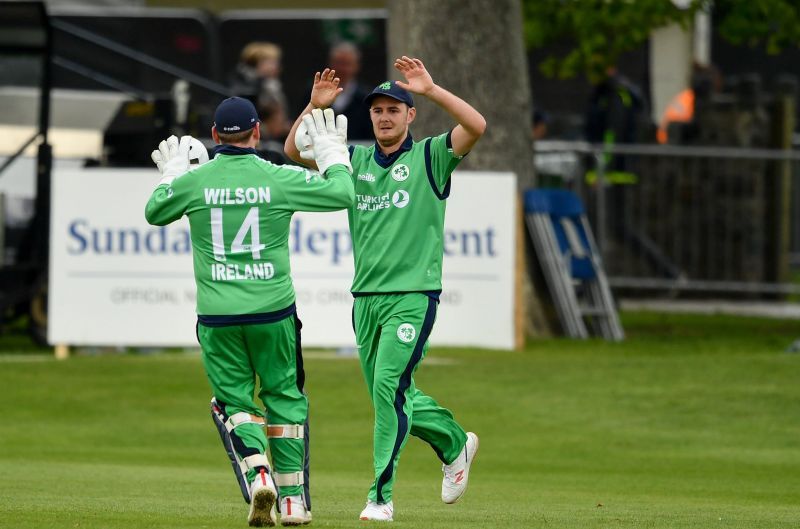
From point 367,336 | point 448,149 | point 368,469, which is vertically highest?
point 448,149

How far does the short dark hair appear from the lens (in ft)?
29.3

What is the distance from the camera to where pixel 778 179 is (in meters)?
23.3

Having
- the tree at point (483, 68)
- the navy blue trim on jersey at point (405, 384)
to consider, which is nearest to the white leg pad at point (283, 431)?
the navy blue trim on jersey at point (405, 384)

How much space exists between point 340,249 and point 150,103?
11.5 feet

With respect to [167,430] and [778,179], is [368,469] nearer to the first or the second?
[167,430]

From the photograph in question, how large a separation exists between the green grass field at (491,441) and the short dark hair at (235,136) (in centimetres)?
177

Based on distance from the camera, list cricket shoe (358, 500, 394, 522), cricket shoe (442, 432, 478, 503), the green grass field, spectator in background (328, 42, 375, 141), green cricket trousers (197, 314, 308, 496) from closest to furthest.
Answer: green cricket trousers (197, 314, 308, 496), cricket shoe (358, 500, 394, 522), the green grass field, cricket shoe (442, 432, 478, 503), spectator in background (328, 42, 375, 141)

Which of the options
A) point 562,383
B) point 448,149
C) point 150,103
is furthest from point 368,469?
point 150,103

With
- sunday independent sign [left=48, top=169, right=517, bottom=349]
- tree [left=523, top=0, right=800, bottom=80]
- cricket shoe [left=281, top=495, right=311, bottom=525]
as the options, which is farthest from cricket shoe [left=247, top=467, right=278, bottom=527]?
tree [left=523, top=0, right=800, bottom=80]

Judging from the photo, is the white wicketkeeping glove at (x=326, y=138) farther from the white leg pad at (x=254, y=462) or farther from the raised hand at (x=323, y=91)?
the white leg pad at (x=254, y=462)

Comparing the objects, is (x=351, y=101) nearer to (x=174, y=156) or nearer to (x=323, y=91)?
(x=323, y=91)

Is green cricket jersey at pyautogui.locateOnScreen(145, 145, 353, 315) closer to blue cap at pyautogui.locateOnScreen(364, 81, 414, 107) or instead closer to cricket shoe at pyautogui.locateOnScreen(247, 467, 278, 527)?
cricket shoe at pyautogui.locateOnScreen(247, 467, 278, 527)

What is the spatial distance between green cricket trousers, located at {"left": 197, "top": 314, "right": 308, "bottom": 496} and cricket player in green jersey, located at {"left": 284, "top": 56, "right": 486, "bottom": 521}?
639 millimetres

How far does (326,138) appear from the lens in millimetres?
9141
